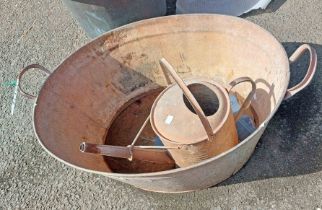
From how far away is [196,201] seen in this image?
2.34 metres

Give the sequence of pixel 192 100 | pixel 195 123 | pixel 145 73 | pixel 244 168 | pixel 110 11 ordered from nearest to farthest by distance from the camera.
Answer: pixel 192 100, pixel 195 123, pixel 244 168, pixel 145 73, pixel 110 11

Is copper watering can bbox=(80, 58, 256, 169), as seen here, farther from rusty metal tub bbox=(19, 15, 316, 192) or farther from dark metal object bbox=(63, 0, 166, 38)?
dark metal object bbox=(63, 0, 166, 38)

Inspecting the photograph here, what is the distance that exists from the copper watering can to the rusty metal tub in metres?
0.11

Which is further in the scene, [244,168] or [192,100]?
[244,168]

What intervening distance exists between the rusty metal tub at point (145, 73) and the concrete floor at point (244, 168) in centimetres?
12

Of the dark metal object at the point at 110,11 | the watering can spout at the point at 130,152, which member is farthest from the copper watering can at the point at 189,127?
the dark metal object at the point at 110,11

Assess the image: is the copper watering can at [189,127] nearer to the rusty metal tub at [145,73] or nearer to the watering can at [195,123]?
the watering can at [195,123]

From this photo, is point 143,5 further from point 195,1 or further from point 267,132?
point 267,132

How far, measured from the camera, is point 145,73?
279 cm

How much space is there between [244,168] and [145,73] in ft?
2.82

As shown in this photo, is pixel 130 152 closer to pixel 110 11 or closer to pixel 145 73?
pixel 145 73

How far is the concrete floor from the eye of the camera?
230cm

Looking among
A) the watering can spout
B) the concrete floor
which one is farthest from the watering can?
the concrete floor

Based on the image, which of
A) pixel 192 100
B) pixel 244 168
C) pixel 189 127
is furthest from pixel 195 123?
pixel 244 168
